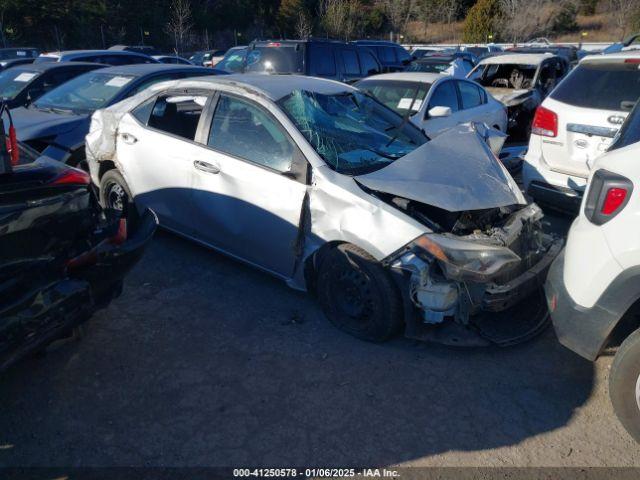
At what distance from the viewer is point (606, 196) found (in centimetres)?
254

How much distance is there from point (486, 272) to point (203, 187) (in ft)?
7.72

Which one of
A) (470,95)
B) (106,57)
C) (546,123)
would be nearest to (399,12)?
(106,57)

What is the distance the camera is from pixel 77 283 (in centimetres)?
281

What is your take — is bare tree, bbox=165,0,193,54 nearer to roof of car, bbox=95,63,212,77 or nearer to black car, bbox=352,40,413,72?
black car, bbox=352,40,413,72

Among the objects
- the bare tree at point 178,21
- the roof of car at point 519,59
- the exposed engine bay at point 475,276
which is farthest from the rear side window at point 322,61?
the bare tree at point 178,21

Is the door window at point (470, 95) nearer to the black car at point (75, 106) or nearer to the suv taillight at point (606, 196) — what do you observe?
the black car at point (75, 106)

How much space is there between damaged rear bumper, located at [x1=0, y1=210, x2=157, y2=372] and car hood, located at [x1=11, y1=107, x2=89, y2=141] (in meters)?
3.36

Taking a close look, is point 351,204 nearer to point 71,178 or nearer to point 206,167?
point 206,167

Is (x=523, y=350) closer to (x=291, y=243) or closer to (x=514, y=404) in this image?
(x=514, y=404)

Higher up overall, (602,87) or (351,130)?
(602,87)

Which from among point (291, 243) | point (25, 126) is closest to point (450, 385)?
point (291, 243)

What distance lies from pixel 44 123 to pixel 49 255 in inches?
149

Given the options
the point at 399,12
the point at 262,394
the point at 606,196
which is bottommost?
the point at 262,394

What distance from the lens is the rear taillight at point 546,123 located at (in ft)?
16.4
